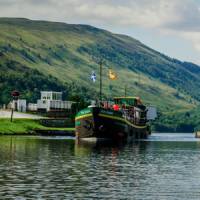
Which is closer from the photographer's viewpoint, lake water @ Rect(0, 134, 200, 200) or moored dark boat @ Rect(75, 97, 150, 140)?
lake water @ Rect(0, 134, 200, 200)

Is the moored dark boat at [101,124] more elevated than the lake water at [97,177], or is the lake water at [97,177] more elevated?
the moored dark boat at [101,124]

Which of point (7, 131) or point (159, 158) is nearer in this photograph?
point (159, 158)

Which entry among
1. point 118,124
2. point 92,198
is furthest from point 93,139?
point 92,198

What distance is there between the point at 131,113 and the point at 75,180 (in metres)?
131

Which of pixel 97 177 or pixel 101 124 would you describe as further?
pixel 101 124

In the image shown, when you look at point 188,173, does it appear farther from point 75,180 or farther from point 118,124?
point 118,124

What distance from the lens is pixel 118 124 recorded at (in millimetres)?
163625

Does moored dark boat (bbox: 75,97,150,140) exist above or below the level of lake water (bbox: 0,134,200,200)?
above

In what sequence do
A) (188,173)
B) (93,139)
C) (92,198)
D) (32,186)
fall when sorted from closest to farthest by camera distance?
(92,198)
(32,186)
(188,173)
(93,139)

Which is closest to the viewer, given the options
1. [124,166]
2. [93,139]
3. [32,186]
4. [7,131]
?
[32,186]

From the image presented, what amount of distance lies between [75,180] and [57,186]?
4.90 m

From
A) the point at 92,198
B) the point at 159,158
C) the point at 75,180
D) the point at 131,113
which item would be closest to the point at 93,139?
the point at 131,113

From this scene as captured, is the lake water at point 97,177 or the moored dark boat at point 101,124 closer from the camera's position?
the lake water at point 97,177

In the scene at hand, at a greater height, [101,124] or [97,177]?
[101,124]
